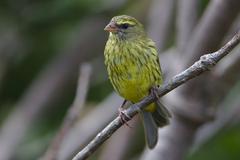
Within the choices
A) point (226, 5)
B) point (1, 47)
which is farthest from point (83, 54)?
point (226, 5)

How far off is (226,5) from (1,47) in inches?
101

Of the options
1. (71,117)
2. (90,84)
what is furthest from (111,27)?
(90,84)

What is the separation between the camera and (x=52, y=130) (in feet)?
19.3

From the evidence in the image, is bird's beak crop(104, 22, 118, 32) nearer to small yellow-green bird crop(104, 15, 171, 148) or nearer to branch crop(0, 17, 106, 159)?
small yellow-green bird crop(104, 15, 171, 148)

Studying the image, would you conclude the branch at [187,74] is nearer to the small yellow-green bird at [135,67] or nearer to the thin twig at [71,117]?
the thin twig at [71,117]

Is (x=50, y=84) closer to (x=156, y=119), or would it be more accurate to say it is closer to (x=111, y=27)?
(x=111, y=27)

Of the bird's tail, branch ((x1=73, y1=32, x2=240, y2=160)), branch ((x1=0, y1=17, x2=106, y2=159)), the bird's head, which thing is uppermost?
branch ((x1=0, y1=17, x2=106, y2=159))

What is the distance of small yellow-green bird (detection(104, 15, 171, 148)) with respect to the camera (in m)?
4.30

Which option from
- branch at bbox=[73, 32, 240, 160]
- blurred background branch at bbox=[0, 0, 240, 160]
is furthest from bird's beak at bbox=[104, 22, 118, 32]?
branch at bbox=[73, 32, 240, 160]

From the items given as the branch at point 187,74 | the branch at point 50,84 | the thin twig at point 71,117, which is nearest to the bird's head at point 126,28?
the thin twig at point 71,117

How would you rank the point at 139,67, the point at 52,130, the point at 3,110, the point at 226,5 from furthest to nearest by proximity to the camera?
the point at 3,110 < the point at 52,130 < the point at 139,67 < the point at 226,5

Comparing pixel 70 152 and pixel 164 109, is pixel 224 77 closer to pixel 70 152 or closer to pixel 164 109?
pixel 164 109

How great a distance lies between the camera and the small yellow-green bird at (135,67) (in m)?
4.30

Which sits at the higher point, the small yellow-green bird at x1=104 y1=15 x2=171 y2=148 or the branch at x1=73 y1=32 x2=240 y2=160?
the small yellow-green bird at x1=104 y1=15 x2=171 y2=148
